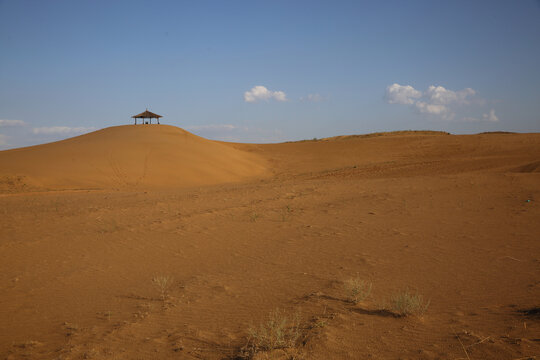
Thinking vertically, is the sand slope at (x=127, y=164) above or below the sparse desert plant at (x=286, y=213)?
above

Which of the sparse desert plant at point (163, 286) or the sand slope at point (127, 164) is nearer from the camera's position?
the sparse desert plant at point (163, 286)

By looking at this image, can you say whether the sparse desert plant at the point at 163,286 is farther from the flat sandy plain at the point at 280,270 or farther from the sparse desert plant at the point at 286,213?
the sparse desert plant at the point at 286,213

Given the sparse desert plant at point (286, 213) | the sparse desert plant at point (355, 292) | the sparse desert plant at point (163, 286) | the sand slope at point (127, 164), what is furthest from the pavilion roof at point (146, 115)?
the sparse desert plant at point (355, 292)

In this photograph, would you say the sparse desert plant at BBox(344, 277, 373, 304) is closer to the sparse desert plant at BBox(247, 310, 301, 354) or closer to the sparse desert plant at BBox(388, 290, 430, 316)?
the sparse desert plant at BBox(388, 290, 430, 316)

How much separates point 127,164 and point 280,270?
61.7 ft

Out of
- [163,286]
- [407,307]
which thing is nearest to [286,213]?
[163,286]

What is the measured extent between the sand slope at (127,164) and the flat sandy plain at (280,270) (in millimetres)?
6124

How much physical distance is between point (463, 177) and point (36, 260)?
1252 cm

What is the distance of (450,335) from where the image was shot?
129 inches

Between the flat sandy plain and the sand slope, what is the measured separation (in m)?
6.12

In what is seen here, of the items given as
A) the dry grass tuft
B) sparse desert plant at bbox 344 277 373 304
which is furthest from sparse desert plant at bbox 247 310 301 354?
sparse desert plant at bbox 344 277 373 304

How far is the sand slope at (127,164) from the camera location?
1919 centimetres

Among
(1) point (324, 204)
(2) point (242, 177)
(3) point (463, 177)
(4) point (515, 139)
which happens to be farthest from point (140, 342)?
(4) point (515, 139)

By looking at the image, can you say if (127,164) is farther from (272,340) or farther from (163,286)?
(272,340)
